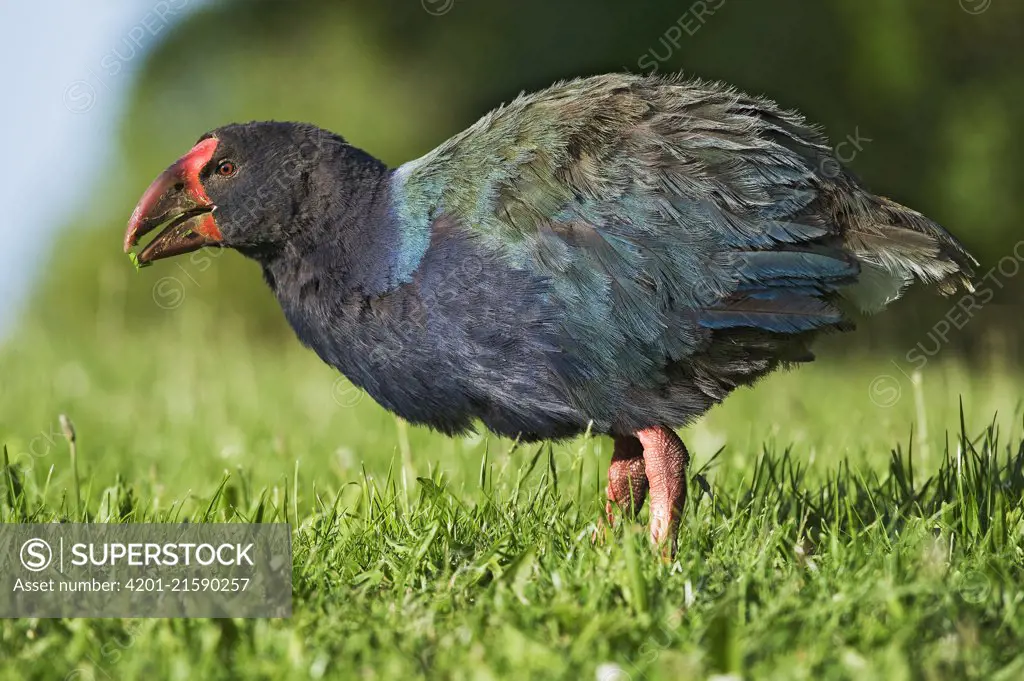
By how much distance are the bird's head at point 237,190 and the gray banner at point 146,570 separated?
0.80 metres

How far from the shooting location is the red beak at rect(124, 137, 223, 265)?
9.45ft

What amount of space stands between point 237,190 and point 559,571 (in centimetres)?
132

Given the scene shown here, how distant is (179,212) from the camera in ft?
9.55

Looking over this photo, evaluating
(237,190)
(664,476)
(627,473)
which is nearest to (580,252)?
(664,476)

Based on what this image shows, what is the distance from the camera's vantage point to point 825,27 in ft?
33.1

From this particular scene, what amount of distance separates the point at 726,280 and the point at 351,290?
→ 2.94 ft

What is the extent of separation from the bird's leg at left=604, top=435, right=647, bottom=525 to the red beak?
1.20 metres

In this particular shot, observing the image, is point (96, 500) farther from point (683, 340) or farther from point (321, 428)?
point (683, 340)

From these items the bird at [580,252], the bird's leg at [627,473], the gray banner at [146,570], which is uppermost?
the bird at [580,252]

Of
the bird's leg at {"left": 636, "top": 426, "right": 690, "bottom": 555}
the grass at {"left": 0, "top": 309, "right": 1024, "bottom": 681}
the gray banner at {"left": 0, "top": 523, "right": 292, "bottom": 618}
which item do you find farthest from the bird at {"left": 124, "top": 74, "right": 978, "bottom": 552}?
the gray banner at {"left": 0, "top": 523, "right": 292, "bottom": 618}

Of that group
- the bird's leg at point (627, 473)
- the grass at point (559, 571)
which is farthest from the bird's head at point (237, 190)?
the bird's leg at point (627, 473)

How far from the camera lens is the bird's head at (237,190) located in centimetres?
282

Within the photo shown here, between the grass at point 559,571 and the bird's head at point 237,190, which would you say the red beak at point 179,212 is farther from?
the grass at point 559,571

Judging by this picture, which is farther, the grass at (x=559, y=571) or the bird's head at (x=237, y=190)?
the bird's head at (x=237, y=190)
